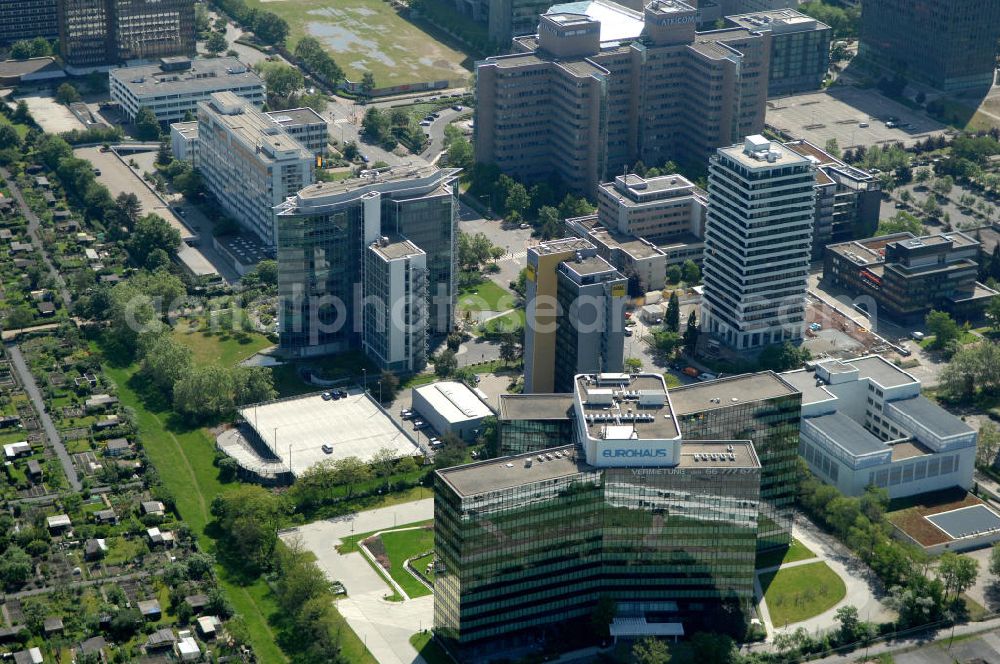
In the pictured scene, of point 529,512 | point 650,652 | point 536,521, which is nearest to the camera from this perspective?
point 529,512

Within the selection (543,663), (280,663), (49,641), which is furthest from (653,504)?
(49,641)

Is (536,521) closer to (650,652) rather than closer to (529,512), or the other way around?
(529,512)

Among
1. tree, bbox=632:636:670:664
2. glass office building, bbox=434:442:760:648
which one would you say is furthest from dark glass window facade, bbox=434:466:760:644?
tree, bbox=632:636:670:664

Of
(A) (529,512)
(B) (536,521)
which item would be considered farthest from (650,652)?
(A) (529,512)

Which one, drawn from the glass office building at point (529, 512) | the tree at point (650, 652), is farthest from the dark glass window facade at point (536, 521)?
the tree at point (650, 652)

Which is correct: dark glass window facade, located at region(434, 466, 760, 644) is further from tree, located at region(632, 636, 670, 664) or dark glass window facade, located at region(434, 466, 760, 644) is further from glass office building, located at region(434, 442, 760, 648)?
tree, located at region(632, 636, 670, 664)

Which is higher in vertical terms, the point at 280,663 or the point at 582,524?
the point at 582,524

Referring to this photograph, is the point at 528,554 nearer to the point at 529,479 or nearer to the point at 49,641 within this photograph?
the point at 529,479

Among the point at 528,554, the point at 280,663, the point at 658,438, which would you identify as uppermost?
the point at 658,438
